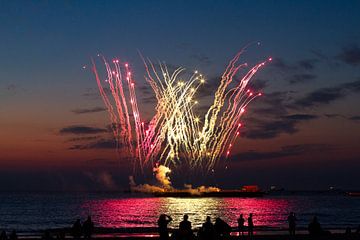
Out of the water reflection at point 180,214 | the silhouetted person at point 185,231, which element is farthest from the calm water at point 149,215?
the silhouetted person at point 185,231

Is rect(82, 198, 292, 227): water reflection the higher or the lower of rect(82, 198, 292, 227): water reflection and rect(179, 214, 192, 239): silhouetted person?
the lower

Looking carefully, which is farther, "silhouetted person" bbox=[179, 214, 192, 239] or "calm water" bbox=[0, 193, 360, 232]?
"calm water" bbox=[0, 193, 360, 232]

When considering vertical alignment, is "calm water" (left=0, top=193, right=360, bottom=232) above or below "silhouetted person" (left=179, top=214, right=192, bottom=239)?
below

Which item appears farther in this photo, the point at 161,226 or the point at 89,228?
the point at 89,228

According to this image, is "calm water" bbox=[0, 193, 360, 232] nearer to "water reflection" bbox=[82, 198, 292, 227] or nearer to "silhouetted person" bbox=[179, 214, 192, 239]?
"water reflection" bbox=[82, 198, 292, 227]

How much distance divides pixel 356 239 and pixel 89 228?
14.5 metres

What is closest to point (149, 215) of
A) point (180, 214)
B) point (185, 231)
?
point (180, 214)

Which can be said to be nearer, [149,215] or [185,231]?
[185,231]

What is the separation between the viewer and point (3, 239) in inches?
1184

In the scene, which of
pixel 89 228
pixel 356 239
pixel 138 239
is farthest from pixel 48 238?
pixel 356 239

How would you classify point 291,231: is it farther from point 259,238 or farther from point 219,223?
point 219,223

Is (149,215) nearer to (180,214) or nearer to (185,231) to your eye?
(180,214)

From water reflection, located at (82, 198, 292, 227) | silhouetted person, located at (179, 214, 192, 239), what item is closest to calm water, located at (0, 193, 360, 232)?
water reflection, located at (82, 198, 292, 227)

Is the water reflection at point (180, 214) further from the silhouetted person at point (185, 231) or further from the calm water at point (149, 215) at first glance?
the silhouetted person at point (185, 231)
